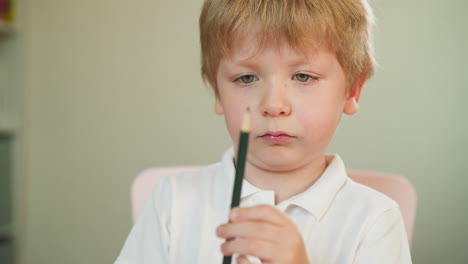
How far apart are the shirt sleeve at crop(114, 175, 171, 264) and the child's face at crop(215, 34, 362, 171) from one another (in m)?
0.18

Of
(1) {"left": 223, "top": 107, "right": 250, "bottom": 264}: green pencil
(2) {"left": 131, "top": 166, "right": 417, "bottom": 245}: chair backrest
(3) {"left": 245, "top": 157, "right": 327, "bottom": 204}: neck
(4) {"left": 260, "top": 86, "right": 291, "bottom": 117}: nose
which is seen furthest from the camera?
(2) {"left": 131, "top": 166, "right": 417, "bottom": 245}: chair backrest

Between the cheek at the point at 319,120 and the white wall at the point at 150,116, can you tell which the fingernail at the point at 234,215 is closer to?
the cheek at the point at 319,120

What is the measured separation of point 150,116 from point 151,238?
50.4 inches

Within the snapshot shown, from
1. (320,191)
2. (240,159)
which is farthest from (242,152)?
(320,191)

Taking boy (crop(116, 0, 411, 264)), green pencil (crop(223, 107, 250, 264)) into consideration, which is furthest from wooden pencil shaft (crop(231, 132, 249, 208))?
boy (crop(116, 0, 411, 264))

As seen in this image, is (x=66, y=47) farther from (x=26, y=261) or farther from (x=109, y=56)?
(x=26, y=261)

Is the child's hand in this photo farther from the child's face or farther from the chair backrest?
the chair backrest

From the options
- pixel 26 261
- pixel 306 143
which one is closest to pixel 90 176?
pixel 26 261

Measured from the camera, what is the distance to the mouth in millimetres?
773

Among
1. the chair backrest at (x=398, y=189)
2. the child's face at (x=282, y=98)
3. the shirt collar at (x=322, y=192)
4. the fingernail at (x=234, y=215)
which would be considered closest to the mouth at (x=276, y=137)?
the child's face at (x=282, y=98)

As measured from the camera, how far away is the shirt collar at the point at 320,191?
830 millimetres

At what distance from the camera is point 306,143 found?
0.80 metres

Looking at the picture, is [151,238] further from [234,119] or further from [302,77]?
[302,77]

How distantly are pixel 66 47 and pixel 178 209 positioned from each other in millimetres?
1536
